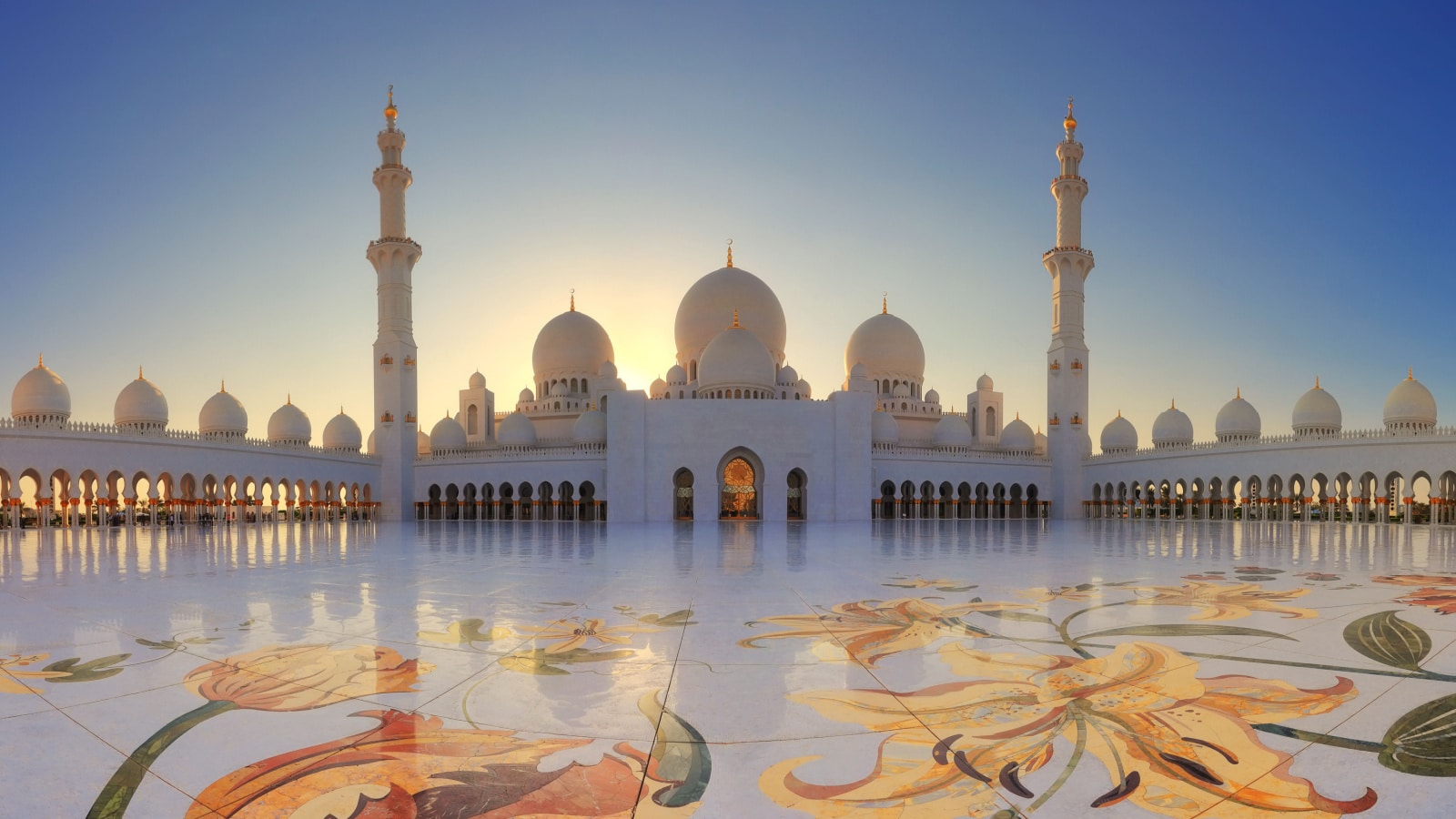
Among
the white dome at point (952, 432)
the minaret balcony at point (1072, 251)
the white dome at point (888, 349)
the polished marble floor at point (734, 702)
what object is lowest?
the polished marble floor at point (734, 702)

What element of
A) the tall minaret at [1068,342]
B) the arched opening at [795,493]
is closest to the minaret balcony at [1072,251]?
the tall minaret at [1068,342]

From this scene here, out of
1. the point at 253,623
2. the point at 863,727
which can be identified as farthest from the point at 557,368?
the point at 863,727

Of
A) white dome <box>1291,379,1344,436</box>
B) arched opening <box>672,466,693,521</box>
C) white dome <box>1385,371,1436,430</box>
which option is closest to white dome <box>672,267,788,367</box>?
arched opening <box>672,466,693,521</box>

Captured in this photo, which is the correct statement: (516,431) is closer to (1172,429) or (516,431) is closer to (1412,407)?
(1172,429)

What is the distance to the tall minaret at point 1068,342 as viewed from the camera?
117ft

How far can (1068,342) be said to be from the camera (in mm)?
35719

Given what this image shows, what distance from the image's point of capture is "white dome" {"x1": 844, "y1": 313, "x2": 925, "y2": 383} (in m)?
40.8

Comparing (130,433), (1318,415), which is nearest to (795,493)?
(1318,415)

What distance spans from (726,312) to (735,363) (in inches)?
213

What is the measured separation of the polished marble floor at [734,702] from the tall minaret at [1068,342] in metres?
30.1

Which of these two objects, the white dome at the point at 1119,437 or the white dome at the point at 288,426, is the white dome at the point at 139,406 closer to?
the white dome at the point at 288,426

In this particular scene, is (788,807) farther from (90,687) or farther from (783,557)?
(783,557)

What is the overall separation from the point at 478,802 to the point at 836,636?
9.36ft

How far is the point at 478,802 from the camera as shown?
7.94 feet
